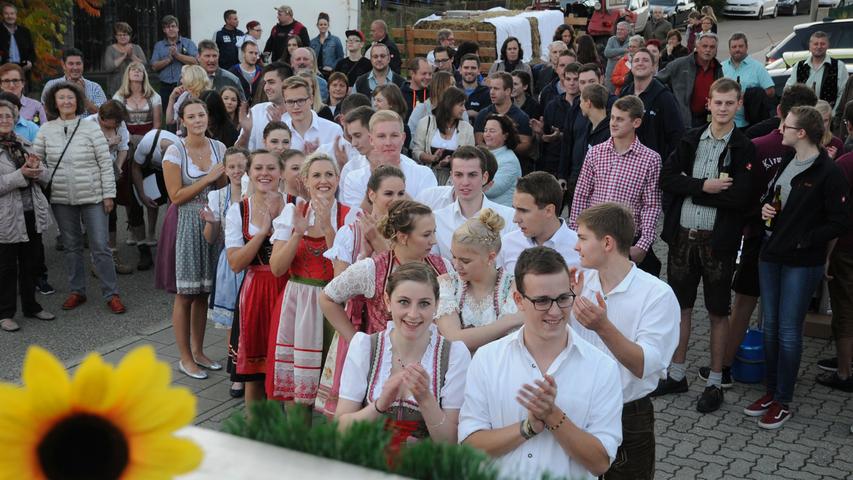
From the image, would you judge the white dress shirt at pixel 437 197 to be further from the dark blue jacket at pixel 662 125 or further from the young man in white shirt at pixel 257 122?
the dark blue jacket at pixel 662 125

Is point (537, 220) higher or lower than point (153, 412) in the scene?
lower

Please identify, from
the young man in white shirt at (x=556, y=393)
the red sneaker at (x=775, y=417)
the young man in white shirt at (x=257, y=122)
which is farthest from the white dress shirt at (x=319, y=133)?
the young man in white shirt at (x=556, y=393)

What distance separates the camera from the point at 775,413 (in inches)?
253

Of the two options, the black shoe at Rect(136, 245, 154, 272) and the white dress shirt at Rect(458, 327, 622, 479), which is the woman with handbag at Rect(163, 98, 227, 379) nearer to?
the black shoe at Rect(136, 245, 154, 272)

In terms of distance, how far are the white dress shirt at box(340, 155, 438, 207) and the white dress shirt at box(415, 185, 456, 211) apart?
25cm

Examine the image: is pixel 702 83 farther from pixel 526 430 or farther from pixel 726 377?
pixel 526 430

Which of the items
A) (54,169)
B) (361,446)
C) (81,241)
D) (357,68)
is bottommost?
(81,241)

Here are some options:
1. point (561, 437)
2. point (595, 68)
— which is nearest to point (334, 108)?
point (595, 68)

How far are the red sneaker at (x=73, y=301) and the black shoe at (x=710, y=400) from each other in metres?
5.43

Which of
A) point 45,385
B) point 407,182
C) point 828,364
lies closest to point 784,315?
point 828,364

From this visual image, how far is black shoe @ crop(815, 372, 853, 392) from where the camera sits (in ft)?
23.0

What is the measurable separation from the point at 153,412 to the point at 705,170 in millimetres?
5928

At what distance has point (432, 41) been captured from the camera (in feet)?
61.6

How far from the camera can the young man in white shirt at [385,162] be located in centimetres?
641
